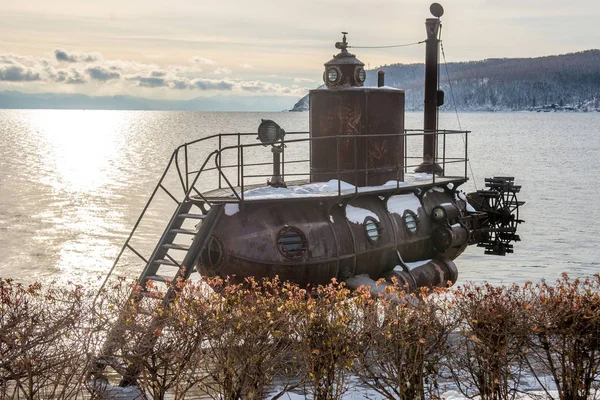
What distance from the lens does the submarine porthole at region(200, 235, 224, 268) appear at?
16.4 m

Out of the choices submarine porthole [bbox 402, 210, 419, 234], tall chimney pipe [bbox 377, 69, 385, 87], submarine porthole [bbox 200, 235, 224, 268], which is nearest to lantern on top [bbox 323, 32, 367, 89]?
tall chimney pipe [bbox 377, 69, 385, 87]

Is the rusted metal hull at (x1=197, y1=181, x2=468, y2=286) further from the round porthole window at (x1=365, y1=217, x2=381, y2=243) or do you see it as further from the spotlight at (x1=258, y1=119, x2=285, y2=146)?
the spotlight at (x1=258, y1=119, x2=285, y2=146)

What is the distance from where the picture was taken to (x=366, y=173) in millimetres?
19609

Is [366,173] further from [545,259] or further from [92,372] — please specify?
[545,259]

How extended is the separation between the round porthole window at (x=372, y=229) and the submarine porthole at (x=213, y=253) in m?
3.49

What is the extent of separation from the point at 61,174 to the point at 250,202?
6481 centimetres

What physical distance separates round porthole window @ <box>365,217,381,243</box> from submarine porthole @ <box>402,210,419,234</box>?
4.18 feet

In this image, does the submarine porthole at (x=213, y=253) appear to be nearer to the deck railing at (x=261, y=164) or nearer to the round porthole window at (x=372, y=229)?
the deck railing at (x=261, y=164)

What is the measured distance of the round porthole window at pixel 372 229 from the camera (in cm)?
1778

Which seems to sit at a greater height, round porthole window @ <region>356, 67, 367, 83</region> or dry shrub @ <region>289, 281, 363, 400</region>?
round porthole window @ <region>356, 67, 367, 83</region>

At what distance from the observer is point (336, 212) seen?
57.9 feet

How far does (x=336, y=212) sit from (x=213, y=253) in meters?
3.00

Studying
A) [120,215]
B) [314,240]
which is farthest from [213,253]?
[120,215]

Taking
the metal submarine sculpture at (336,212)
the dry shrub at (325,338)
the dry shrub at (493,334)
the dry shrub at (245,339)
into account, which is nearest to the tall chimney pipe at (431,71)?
the metal submarine sculpture at (336,212)
